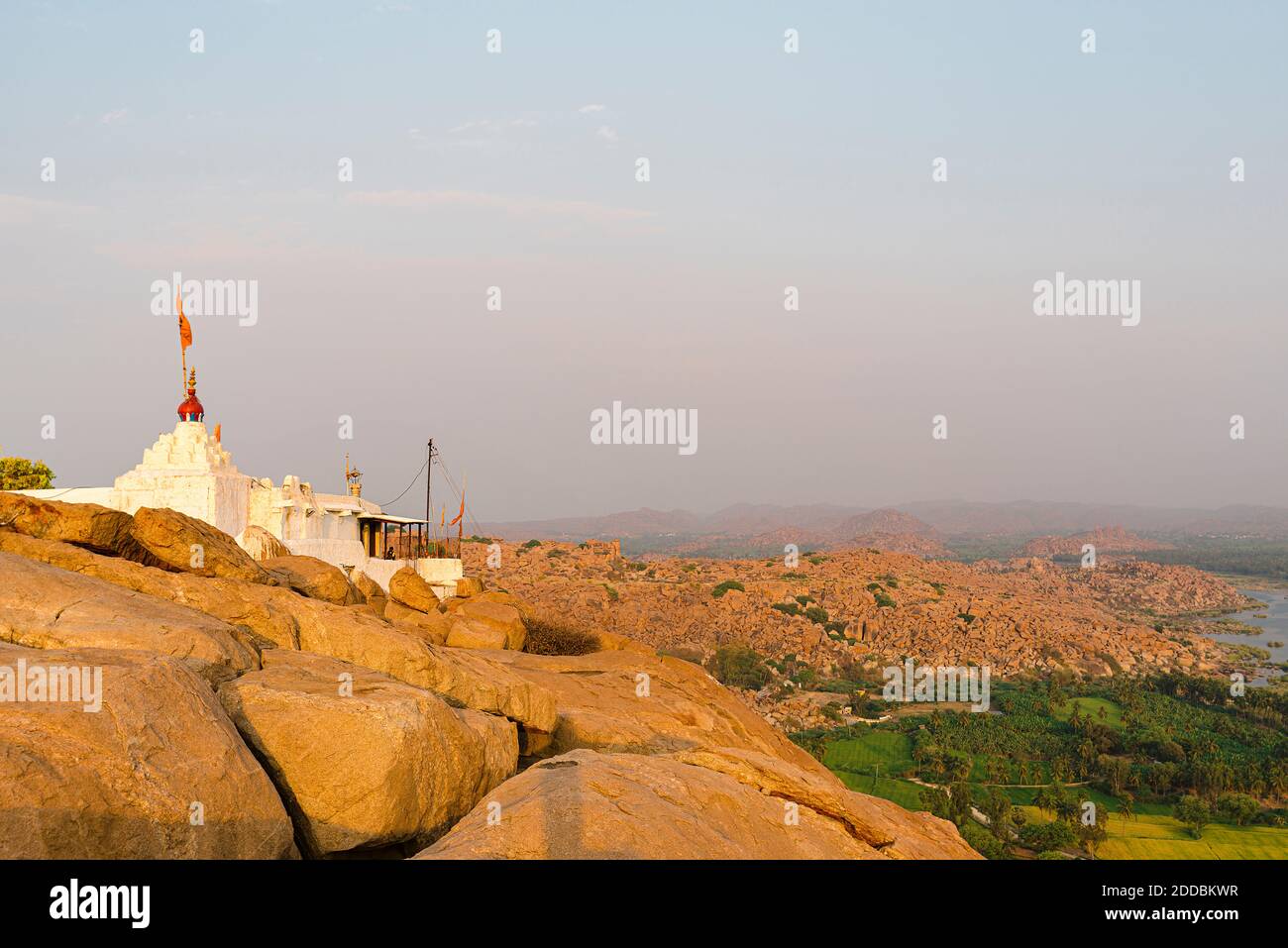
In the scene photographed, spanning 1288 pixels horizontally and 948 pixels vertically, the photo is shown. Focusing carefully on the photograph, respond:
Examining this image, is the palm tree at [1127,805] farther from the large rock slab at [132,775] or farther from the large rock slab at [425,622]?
the large rock slab at [132,775]

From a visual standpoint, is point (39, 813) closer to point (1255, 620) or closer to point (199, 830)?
point (199, 830)

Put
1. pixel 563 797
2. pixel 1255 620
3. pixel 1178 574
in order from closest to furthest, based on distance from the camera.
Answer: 1. pixel 563 797
2. pixel 1255 620
3. pixel 1178 574

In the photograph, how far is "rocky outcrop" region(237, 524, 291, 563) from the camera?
81.8ft

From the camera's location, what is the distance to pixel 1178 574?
15512cm

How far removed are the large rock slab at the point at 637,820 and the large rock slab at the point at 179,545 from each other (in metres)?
8.39

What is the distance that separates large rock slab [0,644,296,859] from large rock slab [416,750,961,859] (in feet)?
5.22

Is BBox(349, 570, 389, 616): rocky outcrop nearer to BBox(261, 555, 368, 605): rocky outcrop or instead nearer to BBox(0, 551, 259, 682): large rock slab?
BBox(261, 555, 368, 605): rocky outcrop

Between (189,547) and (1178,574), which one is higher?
(189,547)

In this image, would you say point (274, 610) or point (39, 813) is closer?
point (39, 813)

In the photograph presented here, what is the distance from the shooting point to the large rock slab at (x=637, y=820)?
23.0ft

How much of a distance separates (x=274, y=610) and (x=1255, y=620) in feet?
496
